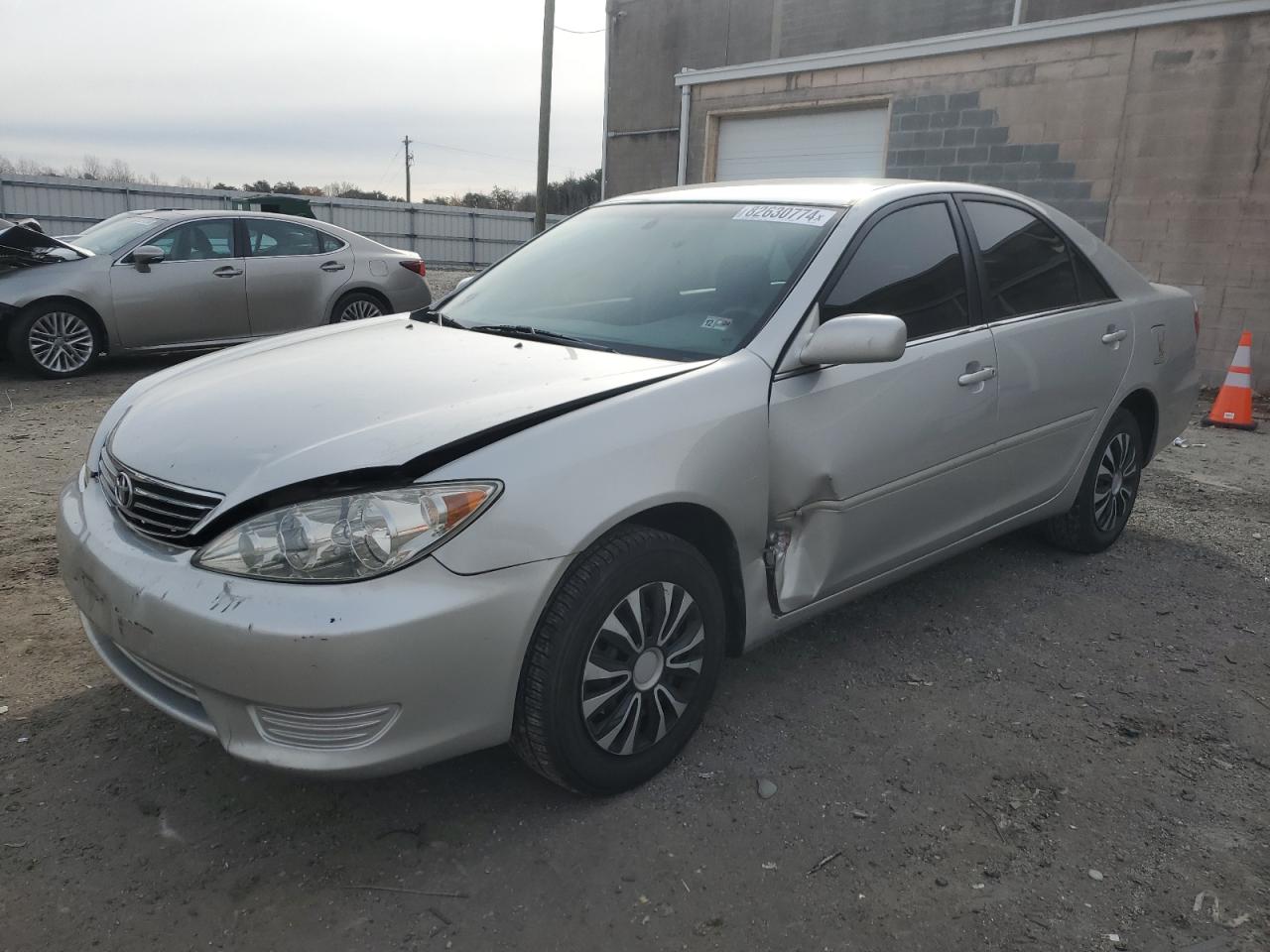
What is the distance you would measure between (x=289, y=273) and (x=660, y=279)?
6971 millimetres

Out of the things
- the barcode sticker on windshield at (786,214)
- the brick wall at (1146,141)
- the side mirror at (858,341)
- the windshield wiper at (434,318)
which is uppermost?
the brick wall at (1146,141)

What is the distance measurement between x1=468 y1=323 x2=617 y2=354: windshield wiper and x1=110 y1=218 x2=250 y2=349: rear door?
645cm

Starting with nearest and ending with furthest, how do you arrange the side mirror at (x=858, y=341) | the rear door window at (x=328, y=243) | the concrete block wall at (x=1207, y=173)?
the side mirror at (x=858, y=341), the concrete block wall at (x=1207, y=173), the rear door window at (x=328, y=243)

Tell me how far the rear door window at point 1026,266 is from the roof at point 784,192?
0.43m

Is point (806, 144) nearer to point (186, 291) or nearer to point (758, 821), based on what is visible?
point (186, 291)

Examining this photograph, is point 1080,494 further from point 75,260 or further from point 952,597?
point 75,260

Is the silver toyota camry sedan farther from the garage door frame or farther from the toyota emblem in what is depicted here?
the garage door frame

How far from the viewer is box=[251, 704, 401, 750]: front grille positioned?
207cm

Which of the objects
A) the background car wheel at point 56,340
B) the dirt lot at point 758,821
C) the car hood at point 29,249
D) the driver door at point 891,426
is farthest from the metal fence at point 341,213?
the dirt lot at point 758,821

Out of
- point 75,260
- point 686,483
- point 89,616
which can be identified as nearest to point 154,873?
point 89,616

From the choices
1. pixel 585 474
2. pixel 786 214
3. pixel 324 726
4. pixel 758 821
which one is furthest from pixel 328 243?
pixel 758 821

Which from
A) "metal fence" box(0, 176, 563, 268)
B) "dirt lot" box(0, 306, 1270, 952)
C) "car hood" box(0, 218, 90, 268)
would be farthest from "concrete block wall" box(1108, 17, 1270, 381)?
"metal fence" box(0, 176, 563, 268)

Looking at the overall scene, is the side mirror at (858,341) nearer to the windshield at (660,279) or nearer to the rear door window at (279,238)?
the windshield at (660,279)

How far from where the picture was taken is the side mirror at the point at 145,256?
837 cm
